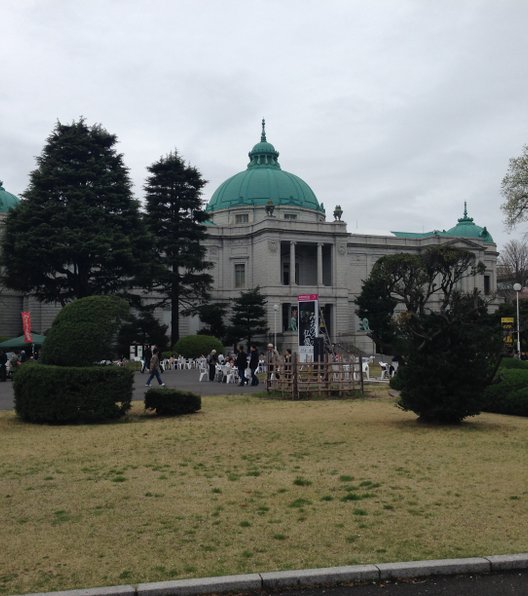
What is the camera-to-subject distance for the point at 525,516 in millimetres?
7555

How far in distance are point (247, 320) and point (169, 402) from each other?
43064 mm

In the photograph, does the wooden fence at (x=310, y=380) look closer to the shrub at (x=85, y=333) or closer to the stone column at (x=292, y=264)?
the shrub at (x=85, y=333)

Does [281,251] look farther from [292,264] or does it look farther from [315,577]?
[315,577]

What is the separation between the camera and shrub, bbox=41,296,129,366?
16641 mm

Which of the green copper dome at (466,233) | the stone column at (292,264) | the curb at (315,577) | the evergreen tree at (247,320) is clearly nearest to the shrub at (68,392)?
the curb at (315,577)

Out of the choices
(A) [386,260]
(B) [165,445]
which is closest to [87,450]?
(B) [165,445]

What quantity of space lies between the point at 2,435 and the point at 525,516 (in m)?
10.8

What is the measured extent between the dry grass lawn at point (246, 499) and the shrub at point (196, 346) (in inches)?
1305

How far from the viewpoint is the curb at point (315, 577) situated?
5.40 m

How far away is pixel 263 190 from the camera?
7806 cm

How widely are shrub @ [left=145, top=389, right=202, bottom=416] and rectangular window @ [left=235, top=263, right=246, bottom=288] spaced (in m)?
56.3

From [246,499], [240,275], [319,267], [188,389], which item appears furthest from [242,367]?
[240,275]

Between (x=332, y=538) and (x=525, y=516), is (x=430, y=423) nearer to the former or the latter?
(x=525, y=516)

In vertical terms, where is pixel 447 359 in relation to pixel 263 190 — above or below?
below
